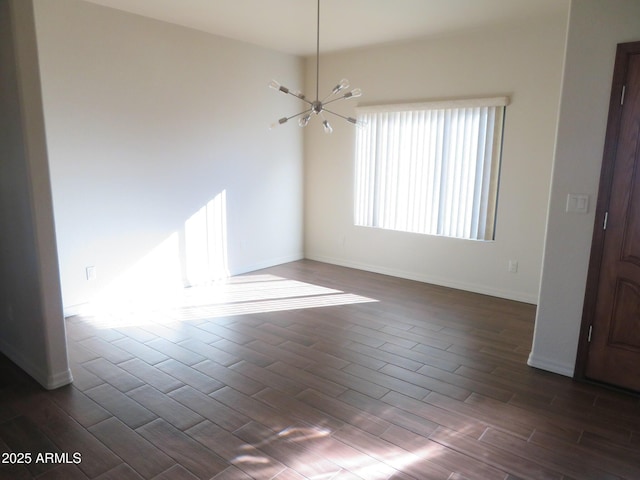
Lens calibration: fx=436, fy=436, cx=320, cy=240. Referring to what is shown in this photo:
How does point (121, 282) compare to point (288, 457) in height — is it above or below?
above

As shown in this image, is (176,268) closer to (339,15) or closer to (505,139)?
(339,15)

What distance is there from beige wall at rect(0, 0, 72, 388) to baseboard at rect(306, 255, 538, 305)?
149 inches

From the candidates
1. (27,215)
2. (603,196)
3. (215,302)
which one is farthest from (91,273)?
(603,196)

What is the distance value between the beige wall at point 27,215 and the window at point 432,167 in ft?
12.4

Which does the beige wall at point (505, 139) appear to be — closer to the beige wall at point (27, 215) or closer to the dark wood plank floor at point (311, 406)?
the dark wood plank floor at point (311, 406)

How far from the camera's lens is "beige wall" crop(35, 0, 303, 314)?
3818 mm

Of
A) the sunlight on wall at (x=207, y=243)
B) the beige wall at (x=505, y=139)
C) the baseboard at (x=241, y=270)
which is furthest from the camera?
the sunlight on wall at (x=207, y=243)

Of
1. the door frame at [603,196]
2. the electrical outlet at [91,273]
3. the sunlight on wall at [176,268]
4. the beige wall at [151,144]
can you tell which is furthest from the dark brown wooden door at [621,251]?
the electrical outlet at [91,273]

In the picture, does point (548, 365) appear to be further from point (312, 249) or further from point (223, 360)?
point (312, 249)

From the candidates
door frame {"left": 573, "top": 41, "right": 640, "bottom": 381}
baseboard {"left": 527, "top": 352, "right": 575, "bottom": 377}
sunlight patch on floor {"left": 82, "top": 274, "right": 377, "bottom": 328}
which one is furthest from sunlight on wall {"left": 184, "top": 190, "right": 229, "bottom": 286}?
door frame {"left": 573, "top": 41, "right": 640, "bottom": 381}

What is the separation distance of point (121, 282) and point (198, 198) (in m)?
1.24

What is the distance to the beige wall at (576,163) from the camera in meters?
2.66

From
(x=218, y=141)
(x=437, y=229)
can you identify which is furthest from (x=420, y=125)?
(x=218, y=141)

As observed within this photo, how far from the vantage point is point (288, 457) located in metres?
2.19
